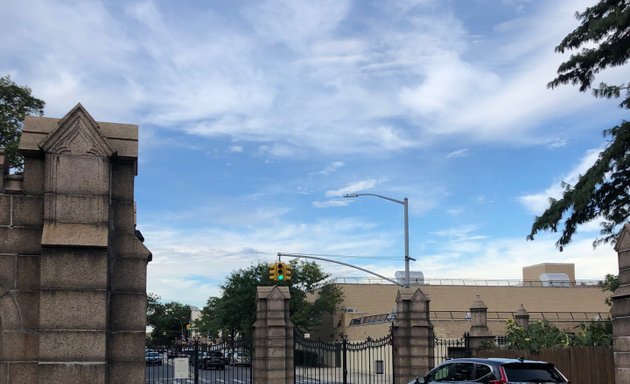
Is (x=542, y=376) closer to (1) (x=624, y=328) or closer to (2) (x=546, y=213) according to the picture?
(1) (x=624, y=328)

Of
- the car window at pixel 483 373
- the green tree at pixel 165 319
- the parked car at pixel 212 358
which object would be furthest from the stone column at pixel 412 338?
the green tree at pixel 165 319

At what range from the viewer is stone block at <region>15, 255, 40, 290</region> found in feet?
27.7

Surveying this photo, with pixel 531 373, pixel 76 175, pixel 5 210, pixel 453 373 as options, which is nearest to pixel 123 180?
pixel 76 175

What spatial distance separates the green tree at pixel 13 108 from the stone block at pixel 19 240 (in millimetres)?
→ 24932

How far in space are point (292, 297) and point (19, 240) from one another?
58.0m

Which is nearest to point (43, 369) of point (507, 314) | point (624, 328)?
point (624, 328)

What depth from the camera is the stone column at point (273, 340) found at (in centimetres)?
2375

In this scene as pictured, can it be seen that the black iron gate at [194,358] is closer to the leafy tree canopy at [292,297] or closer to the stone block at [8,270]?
the stone block at [8,270]

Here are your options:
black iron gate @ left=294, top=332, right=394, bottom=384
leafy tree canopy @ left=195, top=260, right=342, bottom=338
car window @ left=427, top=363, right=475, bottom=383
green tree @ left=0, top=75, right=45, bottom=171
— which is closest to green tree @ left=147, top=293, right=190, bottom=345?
leafy tree canopy @ left=195, top=260, right=342, bottom=338

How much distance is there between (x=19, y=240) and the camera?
8539mm

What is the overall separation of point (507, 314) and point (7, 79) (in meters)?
50.9

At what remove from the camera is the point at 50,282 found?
8.38 metres

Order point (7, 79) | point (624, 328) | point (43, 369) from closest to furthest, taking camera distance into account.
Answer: point (43, 369) < point (624, 328) < point (7, 79)

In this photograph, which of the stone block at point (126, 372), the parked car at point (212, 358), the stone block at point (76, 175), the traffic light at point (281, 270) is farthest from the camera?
the traffic light at point (281, 270)
